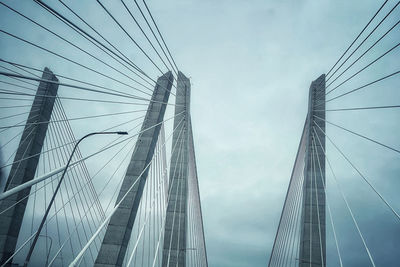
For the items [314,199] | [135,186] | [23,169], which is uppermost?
[23,169]

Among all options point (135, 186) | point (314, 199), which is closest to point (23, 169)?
point (135, 186)

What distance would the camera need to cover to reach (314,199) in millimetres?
16984

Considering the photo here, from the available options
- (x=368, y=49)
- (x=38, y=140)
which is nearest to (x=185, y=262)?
(x=38, y=140)

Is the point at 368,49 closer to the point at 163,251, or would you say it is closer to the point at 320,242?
the point at 320,242

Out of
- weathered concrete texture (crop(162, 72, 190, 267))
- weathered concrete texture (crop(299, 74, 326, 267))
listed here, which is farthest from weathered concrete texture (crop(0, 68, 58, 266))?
weathered concrete texture (crop(299, 74, 326, 267))

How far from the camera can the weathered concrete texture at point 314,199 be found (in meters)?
16.2

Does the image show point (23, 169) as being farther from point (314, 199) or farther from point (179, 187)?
point (314, 199)

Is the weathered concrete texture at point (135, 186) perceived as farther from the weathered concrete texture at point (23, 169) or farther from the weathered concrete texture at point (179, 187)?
the weathered concrete texture at point (23, 169)

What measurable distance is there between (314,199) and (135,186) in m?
9.73

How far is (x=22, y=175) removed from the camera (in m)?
17.4

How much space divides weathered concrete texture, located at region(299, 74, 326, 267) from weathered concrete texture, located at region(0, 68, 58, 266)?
14.7 m

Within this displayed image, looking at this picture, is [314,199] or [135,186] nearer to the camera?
[135,186]

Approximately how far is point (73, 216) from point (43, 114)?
6.40 meters

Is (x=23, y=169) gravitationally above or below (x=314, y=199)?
above
